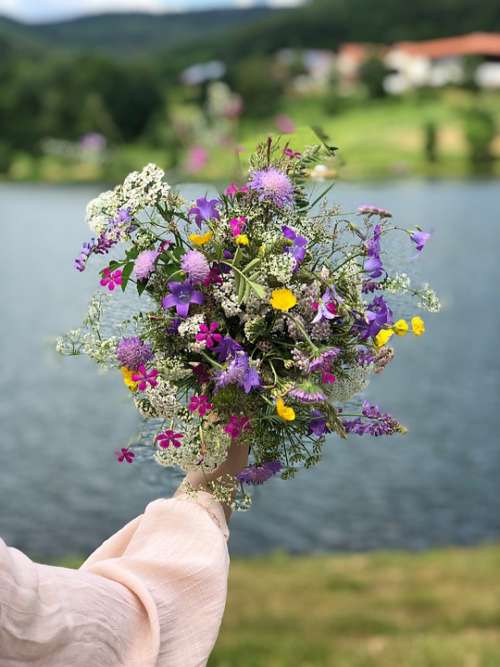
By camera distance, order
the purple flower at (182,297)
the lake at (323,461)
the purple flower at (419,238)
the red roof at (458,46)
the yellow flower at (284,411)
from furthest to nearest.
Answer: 1. the red roof at (458,46)
2. the lake at (323,461)
3. the purple flower at (419,238)
4. the purple flower at (182,297)
5. the yellow flower at (284,411)

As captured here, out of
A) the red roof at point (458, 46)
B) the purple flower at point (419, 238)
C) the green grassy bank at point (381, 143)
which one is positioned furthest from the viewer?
the red roof at point (458, 46)

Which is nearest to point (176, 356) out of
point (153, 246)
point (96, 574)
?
point (153, 246)

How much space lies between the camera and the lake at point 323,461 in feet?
41.4

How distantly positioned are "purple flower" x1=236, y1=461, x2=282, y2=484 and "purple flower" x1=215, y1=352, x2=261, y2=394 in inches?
8.8

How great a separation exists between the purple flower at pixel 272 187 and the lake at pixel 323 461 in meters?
0.21

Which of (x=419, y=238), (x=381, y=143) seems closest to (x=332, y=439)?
(x=419, y=238)

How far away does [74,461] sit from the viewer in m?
16.0

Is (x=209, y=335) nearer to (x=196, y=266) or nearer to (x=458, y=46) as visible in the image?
(x=196, y=266)

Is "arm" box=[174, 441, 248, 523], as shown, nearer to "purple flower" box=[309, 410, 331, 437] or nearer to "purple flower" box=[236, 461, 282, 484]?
"purple flower" box=[236, 461, 282, 484]

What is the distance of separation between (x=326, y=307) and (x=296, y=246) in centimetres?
14

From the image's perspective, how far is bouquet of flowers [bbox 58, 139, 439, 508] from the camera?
1.93 metres

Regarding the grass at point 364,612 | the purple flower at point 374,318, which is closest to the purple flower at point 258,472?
the purple flower at point 374,318

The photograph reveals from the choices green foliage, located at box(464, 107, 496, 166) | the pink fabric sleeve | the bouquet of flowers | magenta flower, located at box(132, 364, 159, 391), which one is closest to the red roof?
green foliage, located at box(464, 107, 496, 166)

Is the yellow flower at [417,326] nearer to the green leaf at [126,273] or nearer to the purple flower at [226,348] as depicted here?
the purple flower at [226,348]
